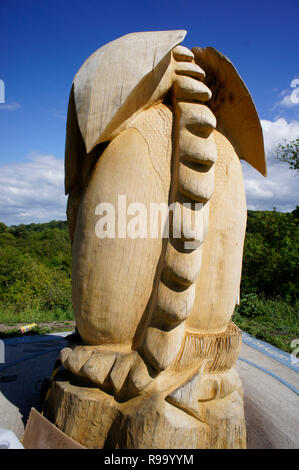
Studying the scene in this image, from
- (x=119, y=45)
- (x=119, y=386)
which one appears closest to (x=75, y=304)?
(x=119, y=386)

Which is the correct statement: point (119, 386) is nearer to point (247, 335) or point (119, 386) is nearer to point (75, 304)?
point (75, 304)

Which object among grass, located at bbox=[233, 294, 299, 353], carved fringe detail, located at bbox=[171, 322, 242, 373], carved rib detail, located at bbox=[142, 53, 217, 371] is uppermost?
carved rib detail, located at bbox=[142, 53, 217, 371]

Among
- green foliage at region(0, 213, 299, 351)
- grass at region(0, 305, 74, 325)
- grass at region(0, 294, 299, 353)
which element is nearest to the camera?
grass at region(0, 294, 299, 353)

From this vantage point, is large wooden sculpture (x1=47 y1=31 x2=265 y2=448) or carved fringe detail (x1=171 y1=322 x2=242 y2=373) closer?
large wooden sculpture (x1=47 y1=31 x2=265 y2=448)

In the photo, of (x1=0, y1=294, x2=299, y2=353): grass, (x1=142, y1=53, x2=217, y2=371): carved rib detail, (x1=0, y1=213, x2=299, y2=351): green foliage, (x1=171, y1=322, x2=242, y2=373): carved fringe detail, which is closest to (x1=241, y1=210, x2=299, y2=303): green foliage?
(x1=0, y1=213, x2=299, y2=351): green foliage

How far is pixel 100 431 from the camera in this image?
1776 millimetres

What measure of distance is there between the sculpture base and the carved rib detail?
24cm

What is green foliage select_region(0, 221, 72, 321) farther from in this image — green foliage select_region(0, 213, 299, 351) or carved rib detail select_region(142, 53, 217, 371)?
carved rib detail select_region(142, 53, 217, 371)

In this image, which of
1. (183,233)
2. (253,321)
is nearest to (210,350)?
(183,233)

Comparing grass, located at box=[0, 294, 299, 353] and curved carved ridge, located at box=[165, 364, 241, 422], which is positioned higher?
curved carved ridge, located at box=[165, 364, 241, 422]

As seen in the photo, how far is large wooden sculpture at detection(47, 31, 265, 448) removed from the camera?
168 centimetres

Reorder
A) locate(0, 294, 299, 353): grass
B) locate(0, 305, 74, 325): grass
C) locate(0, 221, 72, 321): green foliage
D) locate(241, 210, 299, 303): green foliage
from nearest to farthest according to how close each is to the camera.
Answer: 1. locate(0, 294, 299, 353): grass
2. locate(0, 305, 74, 325): grass
3. locate(0, 221, 72, 321): green foliage
4. locate(241, 210, 299, 303): green foliage

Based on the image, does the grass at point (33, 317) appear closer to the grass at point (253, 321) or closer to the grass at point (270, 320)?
the grass at point (253, 321)
